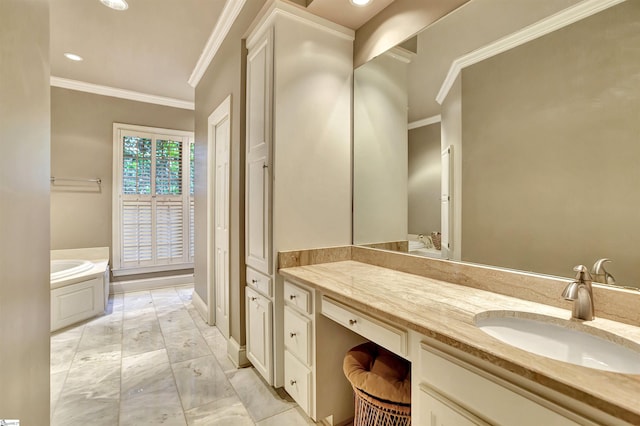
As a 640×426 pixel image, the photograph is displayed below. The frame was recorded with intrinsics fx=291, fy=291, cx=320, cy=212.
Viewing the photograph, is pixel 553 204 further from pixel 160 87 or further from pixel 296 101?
pixel 160 87

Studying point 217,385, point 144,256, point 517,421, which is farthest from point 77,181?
point 517,421

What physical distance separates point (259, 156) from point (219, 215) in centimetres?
119

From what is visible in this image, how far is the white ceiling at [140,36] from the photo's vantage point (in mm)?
2299

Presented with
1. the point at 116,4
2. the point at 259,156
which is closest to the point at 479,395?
the point at 259,156

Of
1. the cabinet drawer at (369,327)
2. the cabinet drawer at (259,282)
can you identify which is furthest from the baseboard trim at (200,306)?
the cabinet drawer at (369,327)

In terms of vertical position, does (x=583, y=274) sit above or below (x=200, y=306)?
above

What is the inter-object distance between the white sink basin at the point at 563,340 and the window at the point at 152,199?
442 cm

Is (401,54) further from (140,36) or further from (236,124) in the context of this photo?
(140,36)

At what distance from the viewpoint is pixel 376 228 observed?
2039mm

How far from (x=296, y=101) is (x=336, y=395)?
177 cm

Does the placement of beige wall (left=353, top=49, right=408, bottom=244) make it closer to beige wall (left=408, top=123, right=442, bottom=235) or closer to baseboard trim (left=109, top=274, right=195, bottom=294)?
beige wall (left=408, top=123, right=442, bottom=235)

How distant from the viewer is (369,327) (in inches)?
48.4

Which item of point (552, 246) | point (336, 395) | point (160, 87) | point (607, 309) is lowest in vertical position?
point (336, 395)

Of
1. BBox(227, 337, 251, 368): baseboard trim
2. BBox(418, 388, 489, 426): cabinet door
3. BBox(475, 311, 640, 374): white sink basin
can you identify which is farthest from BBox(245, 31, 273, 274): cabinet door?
BBox(475, 311, 640, 374): white sink basin
